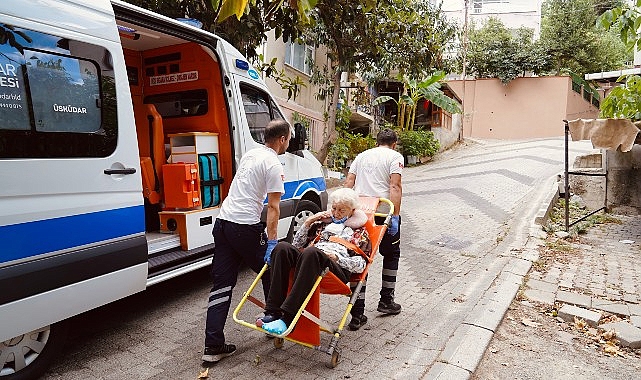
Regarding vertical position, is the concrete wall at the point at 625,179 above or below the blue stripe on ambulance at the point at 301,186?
below

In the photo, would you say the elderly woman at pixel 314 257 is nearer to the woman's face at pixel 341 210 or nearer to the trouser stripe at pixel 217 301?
the woman's face at pixel 341 210

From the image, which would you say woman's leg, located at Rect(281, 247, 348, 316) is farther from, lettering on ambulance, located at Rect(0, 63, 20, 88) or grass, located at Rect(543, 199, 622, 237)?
grass, located at Rect(543, 199, 622, 237)

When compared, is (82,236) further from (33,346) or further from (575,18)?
(575,18)

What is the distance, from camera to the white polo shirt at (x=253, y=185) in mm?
3396

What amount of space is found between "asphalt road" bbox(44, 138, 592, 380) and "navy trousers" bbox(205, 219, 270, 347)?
11.6 inches

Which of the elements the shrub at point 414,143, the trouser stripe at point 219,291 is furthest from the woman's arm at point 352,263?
the shrub at point 414,143

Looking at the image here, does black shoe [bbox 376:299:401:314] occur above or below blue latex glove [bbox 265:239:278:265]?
below

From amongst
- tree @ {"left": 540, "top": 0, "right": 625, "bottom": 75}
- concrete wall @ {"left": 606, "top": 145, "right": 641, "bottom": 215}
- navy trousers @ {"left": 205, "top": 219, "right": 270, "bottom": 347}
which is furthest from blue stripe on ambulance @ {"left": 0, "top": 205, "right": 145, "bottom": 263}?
tree @ {"left": 540, "top": 0, "right": 625, "bottom": 75}

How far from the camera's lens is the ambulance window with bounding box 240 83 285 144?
5141 mm

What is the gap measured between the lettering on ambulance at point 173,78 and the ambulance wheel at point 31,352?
292cm

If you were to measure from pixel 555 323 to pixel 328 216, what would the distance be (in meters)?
2.49

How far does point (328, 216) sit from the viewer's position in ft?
12.6

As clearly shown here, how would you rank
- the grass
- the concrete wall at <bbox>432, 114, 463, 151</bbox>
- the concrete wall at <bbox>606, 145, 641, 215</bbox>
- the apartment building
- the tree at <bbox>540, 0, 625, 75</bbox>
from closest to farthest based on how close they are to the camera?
1. the grass
2. the concrete wall at <bbox>606, 145, 641, 215</bbox>
3. the concrete wall at <bbox>432, 114, 463, 151</bbox>
4. the tree at <bbox>540, 0, 625, 75</bbox>
5. the apartment building

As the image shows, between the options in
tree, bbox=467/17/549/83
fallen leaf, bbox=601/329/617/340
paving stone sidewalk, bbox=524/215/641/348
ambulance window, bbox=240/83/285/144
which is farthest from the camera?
tree, bbox=467/17/549/83
